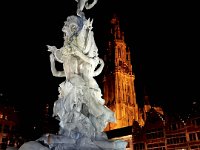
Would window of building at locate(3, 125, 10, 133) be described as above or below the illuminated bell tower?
below

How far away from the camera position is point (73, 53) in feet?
29.7

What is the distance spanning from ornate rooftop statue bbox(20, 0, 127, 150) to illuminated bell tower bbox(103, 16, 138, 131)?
171ft

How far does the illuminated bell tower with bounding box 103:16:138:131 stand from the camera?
2474 inches

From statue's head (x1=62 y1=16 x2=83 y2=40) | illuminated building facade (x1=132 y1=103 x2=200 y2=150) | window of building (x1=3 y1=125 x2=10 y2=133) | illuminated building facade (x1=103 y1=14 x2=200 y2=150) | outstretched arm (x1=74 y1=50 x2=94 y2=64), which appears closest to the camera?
outstretched arm (x1=74 y1=50 x2=94 y2=64)

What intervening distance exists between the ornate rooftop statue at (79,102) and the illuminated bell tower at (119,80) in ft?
171

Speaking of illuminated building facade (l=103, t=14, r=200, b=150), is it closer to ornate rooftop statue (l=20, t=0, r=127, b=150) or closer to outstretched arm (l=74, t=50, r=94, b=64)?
ornate rooftop statue (l=20, t=0, r=127, b=150)

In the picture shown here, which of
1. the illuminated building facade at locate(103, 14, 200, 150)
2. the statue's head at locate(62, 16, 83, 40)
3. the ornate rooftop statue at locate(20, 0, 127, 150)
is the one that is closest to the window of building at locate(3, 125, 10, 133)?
the illuminated building facade at locate(103, 14, 200, 150)

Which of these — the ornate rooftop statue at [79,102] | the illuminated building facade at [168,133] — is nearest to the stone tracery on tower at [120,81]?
the illuminated building facade at [168,133]

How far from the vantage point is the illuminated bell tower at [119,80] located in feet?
206

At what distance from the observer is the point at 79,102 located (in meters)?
8.41

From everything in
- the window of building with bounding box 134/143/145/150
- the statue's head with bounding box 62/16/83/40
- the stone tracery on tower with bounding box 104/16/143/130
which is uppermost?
the stone tracery on tower with bounding box 104/16/143/130

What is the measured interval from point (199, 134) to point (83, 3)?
26.4 m

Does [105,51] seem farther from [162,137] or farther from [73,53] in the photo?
[73,53]

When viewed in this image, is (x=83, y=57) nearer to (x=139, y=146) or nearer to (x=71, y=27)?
(x=71, y=27)
